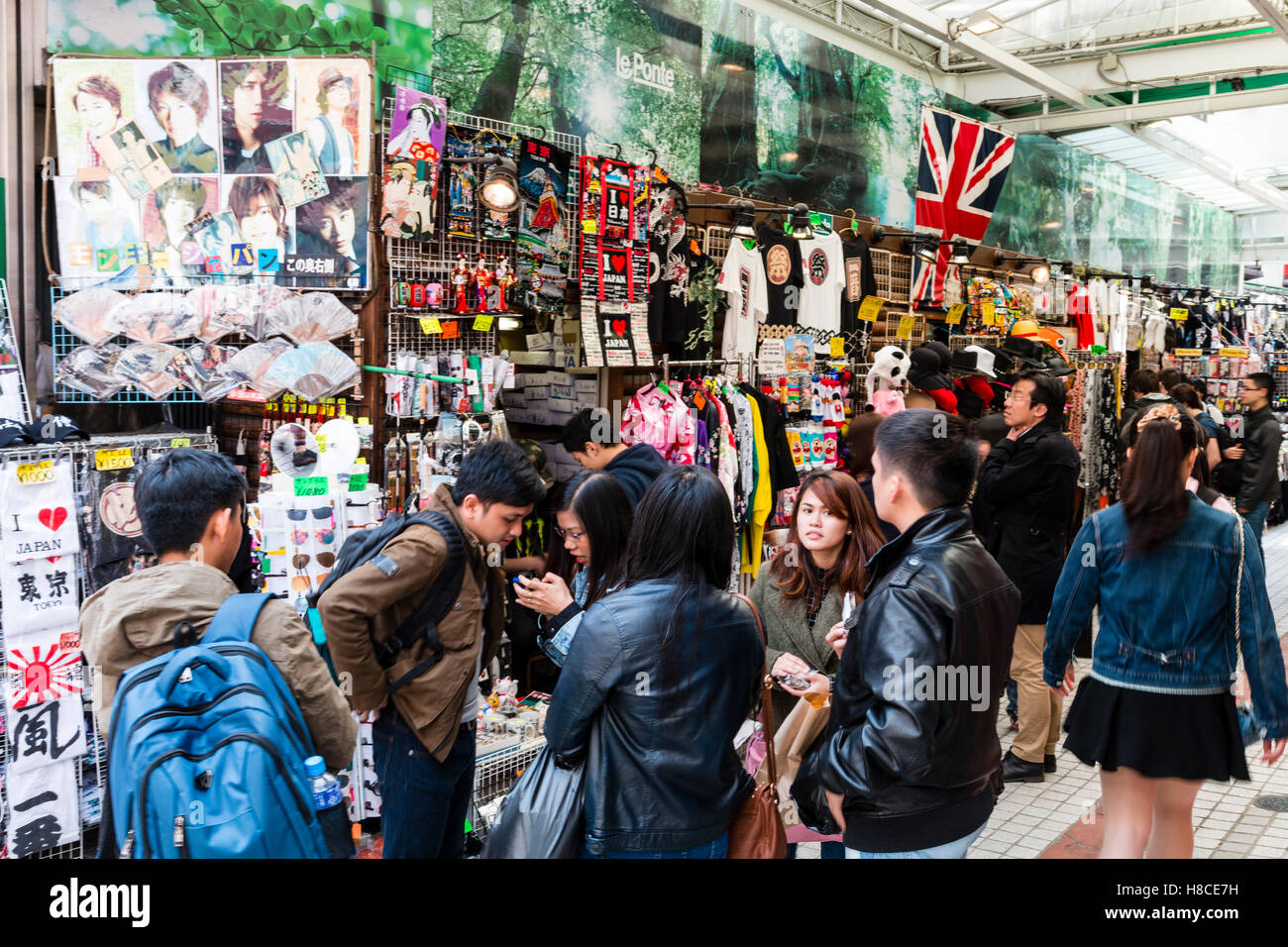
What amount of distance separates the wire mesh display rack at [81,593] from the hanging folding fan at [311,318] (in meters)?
0.66

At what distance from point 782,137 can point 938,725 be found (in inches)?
342

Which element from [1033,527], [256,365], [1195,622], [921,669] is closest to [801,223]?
[1033,527]

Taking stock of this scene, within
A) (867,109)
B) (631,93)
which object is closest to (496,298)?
(631,93)

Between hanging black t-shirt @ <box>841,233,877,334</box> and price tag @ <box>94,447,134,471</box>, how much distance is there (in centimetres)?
506

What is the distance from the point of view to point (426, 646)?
9.86ft

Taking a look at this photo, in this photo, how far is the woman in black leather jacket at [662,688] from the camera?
222 cm

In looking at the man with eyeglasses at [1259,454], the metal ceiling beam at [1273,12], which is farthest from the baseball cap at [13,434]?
the metal ceiling beam at [1273,12]

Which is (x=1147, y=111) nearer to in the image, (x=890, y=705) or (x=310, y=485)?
(x=310, y=485)

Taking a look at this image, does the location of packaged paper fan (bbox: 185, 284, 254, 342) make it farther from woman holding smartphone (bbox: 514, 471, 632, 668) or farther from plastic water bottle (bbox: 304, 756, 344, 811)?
plastic water bottle (bbox: 304, 756, 344, 811)

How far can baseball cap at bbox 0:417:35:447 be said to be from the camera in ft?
12.2

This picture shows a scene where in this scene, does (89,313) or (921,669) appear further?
(89,313)

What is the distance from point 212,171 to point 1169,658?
4352mm

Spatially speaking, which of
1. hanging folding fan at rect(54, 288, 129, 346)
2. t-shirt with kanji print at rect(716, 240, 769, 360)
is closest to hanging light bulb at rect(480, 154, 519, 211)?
hanging folding fan at rect(54, 288, 129, 346)

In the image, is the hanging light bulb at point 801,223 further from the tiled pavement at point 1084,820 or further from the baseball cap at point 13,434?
the baseball cap at point 13,434
